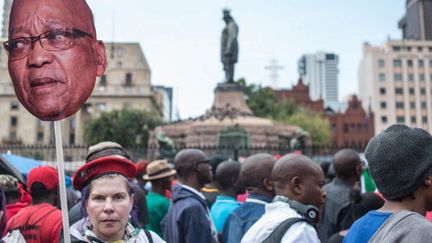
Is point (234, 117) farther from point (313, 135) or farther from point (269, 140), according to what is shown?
point (313, 135)

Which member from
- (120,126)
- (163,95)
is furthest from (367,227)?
(163,95)

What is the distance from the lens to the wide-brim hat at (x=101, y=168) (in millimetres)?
2941

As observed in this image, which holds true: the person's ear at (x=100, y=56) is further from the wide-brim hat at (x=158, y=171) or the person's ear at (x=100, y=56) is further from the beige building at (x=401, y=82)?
the beige building at (x=401, y=82)

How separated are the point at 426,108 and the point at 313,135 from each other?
149 ft

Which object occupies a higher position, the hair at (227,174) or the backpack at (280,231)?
the hair at (227,174)

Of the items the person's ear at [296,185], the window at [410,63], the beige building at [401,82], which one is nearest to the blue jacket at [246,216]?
the person's ear at [296,185]

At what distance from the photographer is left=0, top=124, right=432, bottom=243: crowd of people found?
2250mm

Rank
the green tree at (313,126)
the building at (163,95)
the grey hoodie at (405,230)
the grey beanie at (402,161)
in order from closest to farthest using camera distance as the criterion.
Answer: the grey hoodie at (405,230) < the grey beanie at (402,161) < the green tree at (313,126) < the building at (163,95)

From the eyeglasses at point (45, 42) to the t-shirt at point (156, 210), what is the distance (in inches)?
103

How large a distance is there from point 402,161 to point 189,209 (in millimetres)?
2192

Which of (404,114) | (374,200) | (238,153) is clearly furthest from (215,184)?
(404,114)

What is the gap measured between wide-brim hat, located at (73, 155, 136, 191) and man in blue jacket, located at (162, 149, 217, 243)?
1.20 m

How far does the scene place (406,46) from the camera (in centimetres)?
8831

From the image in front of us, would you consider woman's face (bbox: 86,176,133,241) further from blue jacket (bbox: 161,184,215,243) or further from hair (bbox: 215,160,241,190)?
hair (bbox: 215,160,241,190)
